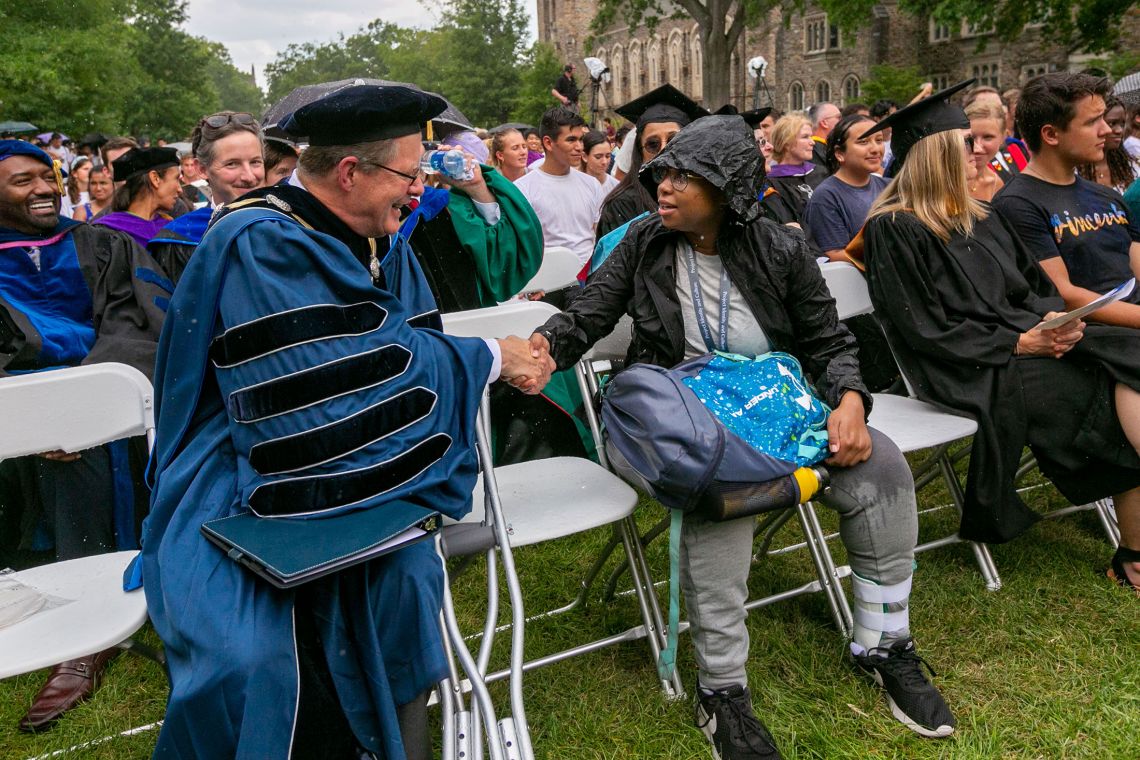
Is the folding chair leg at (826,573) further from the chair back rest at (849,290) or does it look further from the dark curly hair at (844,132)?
the dark curly hair at (844,132)

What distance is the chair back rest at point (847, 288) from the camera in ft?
11.9

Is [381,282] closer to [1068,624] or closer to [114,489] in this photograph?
[114,489]

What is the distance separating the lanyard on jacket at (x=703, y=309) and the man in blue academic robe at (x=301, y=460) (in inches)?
36.9

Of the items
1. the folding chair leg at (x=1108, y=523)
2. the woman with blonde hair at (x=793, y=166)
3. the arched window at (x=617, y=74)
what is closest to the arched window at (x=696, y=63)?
the arched window at (x=617, y=74)

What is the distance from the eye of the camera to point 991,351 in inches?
133

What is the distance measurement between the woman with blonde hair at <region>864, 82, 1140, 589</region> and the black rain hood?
105cm

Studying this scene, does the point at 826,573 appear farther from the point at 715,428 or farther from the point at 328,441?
the point at 328,441

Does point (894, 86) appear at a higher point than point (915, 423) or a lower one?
higher

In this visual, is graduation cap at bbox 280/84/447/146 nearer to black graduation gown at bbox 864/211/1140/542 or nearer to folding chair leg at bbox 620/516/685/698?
folding chair leg at bbox 620/516/685/698

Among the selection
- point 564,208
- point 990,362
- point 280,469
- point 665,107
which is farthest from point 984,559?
point 564,208

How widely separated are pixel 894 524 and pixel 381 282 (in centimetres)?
162

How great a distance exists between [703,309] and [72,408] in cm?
187

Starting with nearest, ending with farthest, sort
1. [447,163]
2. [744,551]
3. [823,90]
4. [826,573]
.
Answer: [744,551], [826,573], [447,163], [823,90]

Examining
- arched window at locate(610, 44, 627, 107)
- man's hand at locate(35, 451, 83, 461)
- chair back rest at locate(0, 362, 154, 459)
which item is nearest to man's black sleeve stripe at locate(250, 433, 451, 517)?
chair back rest at locate(0, 362, 154, 459)
